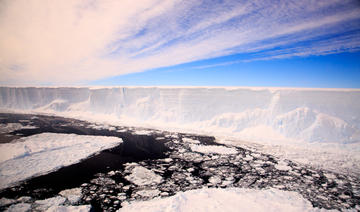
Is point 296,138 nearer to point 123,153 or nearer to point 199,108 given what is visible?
point 199,108

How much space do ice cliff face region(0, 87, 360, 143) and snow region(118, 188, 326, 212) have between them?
8.39 metres

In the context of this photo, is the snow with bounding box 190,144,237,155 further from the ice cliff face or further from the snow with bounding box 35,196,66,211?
the snow with bounding box 35,196,66,211

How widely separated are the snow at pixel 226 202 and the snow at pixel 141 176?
1178 millimetres

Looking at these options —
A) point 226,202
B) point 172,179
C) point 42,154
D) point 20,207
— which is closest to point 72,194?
point 20,207

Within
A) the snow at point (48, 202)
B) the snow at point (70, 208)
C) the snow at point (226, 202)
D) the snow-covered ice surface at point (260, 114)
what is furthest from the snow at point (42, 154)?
the snow-covered ice surface at point (260, 114)

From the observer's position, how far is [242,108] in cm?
1669

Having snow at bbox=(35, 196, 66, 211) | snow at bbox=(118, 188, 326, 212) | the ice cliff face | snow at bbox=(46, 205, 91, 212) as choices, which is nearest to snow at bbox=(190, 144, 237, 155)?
snow at bbox=(118, 188, 326, 212)

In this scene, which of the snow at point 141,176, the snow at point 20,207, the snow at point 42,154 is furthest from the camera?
the snow at point 42,154

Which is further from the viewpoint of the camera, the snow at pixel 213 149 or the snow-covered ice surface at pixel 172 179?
the snow at pixel 213 149

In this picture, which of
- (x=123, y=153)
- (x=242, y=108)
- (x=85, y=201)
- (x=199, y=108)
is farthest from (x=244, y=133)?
(x=85, y=201)

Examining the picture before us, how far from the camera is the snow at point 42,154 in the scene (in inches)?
248

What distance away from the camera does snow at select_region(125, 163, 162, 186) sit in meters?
5.99

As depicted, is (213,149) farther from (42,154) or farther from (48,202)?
(42,154)

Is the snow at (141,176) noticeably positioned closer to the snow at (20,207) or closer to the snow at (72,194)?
the snow at (72,194)
